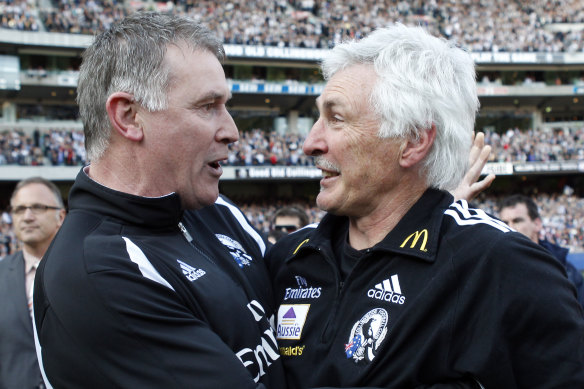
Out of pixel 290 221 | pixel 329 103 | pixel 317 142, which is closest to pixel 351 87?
pixel 329 103

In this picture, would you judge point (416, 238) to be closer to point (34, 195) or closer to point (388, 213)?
point (388, 213)

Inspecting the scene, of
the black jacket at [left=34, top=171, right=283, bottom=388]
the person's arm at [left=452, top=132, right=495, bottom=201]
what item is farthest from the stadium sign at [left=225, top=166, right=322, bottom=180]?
the black jacket at [left=34, top=171, right=283, bottom=388]

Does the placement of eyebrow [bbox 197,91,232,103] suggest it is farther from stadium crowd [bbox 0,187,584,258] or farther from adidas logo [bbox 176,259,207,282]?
stadium crowd [bbox 0,187,584,258]

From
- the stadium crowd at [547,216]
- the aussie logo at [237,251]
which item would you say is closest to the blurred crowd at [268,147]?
the stadium crowd at [547,216]

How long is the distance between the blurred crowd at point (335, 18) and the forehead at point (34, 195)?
72.5ft

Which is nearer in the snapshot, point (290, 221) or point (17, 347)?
point (17, 347)

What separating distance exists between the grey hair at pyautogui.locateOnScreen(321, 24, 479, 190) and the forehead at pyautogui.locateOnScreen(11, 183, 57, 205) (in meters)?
3.41

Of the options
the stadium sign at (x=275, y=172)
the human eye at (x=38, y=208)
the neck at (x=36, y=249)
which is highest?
the human eye at (x=38, y=208)

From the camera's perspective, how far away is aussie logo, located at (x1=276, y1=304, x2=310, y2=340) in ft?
7.04

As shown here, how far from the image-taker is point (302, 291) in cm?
222

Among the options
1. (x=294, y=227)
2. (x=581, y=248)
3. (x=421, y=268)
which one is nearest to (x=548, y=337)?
(x=421, y=268)

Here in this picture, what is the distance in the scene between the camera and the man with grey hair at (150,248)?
162 centimetres

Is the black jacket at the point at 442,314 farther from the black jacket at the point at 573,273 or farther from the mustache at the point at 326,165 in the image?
the black jacket at the point at 573,273

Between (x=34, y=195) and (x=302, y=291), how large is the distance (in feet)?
11.0
